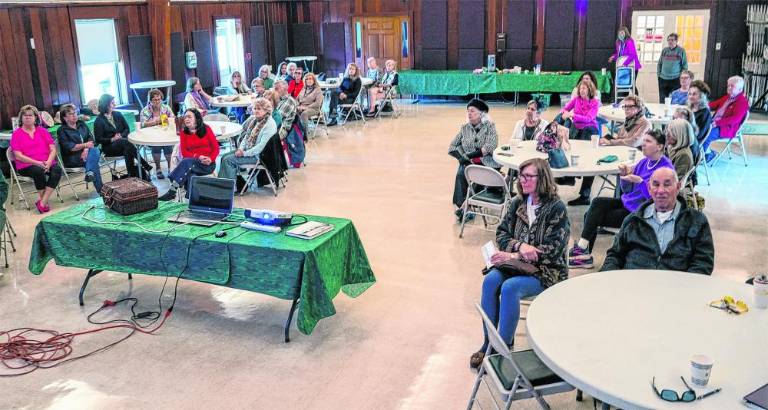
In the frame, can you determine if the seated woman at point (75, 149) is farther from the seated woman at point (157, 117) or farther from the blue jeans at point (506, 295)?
the blue jeans at point (506, 295)

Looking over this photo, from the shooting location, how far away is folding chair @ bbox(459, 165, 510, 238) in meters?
5.72

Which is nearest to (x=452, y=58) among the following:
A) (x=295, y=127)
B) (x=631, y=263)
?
(x=295, y=127)

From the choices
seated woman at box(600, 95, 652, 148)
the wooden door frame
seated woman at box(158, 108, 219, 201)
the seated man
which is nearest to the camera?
the seated man

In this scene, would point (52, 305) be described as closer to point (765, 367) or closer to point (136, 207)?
point (136, 207)

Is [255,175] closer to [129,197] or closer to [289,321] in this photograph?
[129,197]

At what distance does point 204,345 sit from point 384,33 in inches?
496

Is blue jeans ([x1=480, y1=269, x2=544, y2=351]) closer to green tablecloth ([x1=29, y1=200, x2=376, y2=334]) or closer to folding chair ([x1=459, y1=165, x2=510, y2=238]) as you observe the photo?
green tablecloth ([x1=29, y1=200, x2=376, y2=334])

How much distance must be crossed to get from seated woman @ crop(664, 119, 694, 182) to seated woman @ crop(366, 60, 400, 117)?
25.8ft

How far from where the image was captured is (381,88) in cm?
1320

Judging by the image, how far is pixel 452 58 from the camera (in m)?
15.7

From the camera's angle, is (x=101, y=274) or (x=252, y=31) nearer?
(x=101, y=274)

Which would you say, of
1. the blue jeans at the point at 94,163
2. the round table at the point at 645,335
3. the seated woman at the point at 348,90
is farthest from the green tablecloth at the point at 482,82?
the round table at the point at 645,335

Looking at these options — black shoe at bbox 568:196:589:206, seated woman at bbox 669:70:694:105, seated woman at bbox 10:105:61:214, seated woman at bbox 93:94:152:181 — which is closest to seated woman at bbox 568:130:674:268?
black shoe at bbox 568:196:589:206

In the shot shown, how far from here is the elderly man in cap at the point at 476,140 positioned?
655cm
